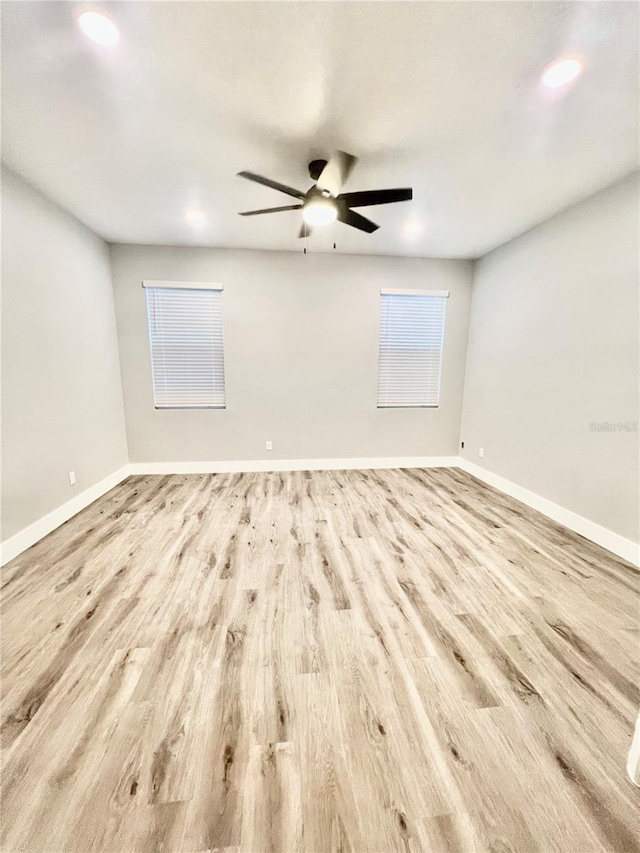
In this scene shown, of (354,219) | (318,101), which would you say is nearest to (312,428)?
(354,219)

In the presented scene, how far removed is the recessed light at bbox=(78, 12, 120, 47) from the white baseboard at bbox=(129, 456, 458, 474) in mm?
3496

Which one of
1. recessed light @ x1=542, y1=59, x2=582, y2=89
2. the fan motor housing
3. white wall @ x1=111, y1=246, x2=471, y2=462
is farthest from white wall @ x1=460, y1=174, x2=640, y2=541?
the fan motor housing

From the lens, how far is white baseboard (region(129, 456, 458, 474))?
3.95 meters

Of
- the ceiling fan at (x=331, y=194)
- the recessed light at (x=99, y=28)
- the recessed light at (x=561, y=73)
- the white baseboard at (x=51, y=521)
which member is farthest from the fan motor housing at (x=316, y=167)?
the white baseboard at (x=51, y=521)

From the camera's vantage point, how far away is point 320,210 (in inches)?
80.5

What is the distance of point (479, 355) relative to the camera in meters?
3.93

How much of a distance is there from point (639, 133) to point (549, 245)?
1.11 m

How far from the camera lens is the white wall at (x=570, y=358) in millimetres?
2287

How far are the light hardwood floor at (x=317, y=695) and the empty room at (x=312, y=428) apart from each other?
10 millimetres

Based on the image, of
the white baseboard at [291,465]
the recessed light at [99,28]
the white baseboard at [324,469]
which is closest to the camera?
the recessed light at [99,28]

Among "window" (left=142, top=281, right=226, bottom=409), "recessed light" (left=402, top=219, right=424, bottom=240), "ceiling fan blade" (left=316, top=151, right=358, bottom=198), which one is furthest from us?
"window" (left=142, top=281, right=226, bottom=409)

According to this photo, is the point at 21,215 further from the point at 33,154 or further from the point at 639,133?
the point at 639,133

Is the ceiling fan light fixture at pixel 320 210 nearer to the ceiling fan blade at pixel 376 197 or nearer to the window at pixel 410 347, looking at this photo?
the ceiling fan blade at pixel 376 197

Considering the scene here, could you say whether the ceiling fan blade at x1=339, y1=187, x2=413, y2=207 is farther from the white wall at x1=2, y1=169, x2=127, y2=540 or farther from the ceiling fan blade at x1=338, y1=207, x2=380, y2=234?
the white wall at x1=2, y1=169, x2=127, y2=540
